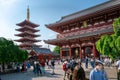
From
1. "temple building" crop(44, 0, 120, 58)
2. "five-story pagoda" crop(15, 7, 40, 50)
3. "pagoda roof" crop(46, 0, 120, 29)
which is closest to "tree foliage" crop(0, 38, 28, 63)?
"temple building" crop(44, 0, 120, 58)

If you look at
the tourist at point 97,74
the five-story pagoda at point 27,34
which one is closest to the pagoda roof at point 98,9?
the five-story pagoda at point 27,34

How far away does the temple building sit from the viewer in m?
32.6

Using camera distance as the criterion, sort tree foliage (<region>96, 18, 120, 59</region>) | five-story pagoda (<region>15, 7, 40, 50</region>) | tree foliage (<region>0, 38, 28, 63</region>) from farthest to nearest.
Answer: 1. five-story pagoda (<region>15, 7, 40, 50</region>)
2. tree foliage (<region>0, 38, 28, 63</region>)
3. tree foliage (<region>96, 18, 120, 59</region>)

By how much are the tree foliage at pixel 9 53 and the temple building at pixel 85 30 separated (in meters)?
13.1

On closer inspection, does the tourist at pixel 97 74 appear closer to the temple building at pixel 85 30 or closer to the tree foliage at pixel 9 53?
the tree foliage at pixel 9 53

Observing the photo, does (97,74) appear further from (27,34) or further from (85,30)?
(27,34)

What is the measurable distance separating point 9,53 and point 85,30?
1835 cm

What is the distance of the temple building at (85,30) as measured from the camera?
32594 mm

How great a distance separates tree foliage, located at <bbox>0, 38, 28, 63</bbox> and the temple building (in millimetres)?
13105

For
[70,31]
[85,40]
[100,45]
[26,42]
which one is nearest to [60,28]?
[70,31]

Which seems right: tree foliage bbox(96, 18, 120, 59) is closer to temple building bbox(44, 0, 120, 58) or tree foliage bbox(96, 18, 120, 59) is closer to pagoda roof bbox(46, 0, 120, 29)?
temple building bbox(44, 0, 120, 58)

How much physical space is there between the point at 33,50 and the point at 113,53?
106ft

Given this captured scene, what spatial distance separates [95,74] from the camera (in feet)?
21.4

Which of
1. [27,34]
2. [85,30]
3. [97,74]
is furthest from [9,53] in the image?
[27,34]
